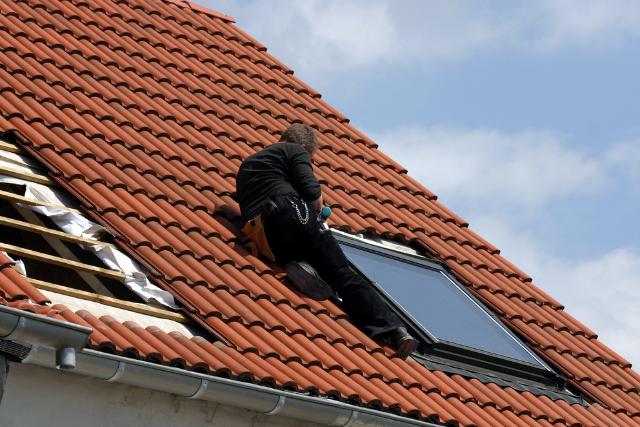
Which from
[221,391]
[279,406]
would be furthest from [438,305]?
[221,391]

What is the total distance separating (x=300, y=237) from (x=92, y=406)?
2.30m

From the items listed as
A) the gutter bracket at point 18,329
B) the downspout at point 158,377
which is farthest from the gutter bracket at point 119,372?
the gutter bracket at point 18,329

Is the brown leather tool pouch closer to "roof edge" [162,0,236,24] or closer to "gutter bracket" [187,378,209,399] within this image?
"gutter bracket" [187,378,209,399]

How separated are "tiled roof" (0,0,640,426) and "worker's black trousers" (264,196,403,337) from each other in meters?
0.14

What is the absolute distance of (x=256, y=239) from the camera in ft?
21.0

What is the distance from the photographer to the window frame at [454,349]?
261 inches

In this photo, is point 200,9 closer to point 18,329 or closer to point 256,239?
point 256,239

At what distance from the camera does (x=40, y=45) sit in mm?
7711

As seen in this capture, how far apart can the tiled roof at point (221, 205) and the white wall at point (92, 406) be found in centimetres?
21

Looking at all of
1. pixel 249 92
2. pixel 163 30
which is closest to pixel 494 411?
pixel 249 92

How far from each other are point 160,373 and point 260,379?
0.64 metres

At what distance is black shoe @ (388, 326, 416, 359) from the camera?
631cm

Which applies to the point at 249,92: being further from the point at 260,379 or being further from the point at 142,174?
the point at 260,379

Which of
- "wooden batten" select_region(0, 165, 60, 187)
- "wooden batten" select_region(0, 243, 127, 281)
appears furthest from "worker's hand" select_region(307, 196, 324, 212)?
"wooden batten" select_region(0, 165, 60, 187)
